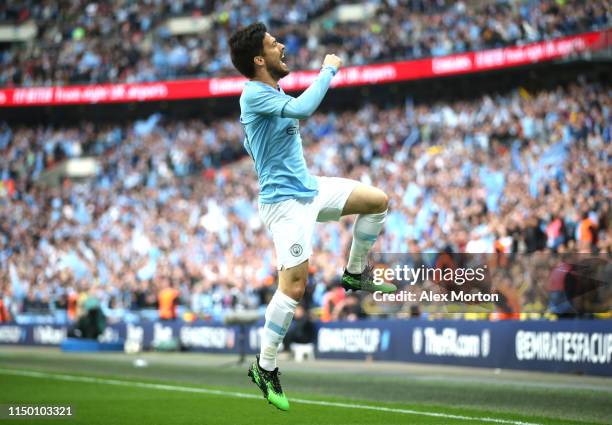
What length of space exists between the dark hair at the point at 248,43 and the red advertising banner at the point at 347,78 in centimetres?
2033

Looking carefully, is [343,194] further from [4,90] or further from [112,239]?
[4,90]

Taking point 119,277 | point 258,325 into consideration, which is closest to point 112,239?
point 119,277

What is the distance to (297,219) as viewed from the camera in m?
7.73

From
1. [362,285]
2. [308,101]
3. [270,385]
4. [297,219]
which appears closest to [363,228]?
[362,285]

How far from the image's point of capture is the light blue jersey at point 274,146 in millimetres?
7617

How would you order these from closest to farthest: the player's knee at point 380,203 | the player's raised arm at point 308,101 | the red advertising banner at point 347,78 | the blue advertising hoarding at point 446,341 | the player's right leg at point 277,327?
1. the player's raised arm at point 308,101
2. the player's right leg at point 277,327
3. the player's knee at point 380,203
4. the blue advertising hoarding at point 446,341
5. the red advertising banner at point 347,78

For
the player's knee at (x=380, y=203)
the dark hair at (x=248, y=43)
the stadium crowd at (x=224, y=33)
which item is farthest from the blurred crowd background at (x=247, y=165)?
the dark hair at (x=248, y=43)

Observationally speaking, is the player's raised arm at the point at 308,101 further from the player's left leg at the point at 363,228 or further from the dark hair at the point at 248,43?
the player's left leg at the point at 363,228

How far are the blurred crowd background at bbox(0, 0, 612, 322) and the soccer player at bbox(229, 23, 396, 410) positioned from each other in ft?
34.2

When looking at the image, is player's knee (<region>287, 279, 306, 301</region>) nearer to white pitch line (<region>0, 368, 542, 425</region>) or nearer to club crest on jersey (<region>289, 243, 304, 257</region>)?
club crest on jersey (<region>289, 243, 304, 257</region>)

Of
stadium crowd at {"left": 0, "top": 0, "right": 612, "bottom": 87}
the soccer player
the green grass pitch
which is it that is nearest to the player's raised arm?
the soccer player

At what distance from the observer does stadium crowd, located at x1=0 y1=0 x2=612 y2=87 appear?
99.0ft

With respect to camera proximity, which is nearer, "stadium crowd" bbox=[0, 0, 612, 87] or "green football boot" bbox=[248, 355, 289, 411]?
"green football boot" bbox=[248, 355, 289, 411]

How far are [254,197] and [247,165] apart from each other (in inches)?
144
